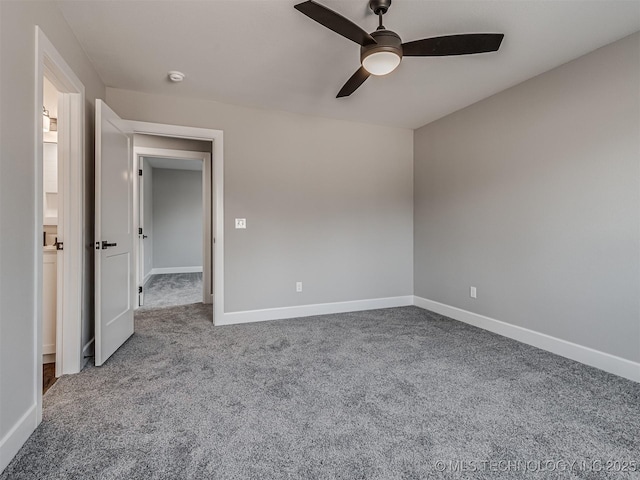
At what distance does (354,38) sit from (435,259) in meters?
2.93

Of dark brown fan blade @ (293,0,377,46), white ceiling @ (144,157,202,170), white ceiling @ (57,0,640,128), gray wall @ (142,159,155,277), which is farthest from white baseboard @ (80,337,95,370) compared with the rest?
white ceiling @ (144,157,202,170)

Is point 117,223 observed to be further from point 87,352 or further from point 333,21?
point 333,21

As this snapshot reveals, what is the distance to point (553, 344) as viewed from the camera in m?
2.74

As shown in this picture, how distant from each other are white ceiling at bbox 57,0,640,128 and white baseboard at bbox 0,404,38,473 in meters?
→ 2.33

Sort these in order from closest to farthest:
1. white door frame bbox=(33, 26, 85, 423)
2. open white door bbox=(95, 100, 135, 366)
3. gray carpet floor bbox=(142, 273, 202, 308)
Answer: white door frame bbox=(33, 26, 85, 423) → open white door bbox=(95, 100, 135, 366) → gray carpet floor bbox=(142, 273, 202, 308)

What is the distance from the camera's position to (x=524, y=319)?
9.80 feet

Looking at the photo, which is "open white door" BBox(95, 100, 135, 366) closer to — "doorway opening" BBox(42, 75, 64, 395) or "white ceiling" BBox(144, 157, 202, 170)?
"doorway opening" BBox(42, 75, 64, 395)

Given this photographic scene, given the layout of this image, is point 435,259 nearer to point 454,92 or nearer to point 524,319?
point 524,319

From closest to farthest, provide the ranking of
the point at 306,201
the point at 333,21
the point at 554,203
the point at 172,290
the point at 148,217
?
the point at 333,21 < the point at 554,203 < the point at 306,201 < the point at 172,290 < the point at 148,217

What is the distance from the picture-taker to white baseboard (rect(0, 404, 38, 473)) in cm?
138

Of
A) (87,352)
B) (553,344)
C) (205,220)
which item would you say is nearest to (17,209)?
(87,352)

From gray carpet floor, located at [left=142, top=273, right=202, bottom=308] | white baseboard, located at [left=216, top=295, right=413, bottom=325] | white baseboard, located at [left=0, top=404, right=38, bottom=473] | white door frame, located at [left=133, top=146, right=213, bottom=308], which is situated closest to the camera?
white baseboard, located at [left=0, top=404, right=38, bottom=473]

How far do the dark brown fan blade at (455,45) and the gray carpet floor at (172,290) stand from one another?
414cm

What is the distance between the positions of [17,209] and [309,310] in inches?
114
